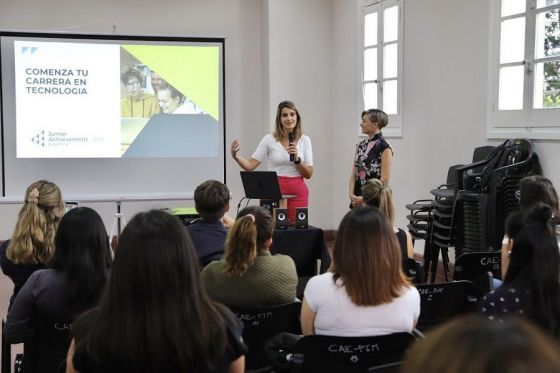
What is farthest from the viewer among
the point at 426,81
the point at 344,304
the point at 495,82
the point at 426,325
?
the point at 426,81

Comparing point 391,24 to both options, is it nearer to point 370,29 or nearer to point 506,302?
point 370,29

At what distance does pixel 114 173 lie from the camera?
689 centimetres

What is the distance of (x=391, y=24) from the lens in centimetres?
619

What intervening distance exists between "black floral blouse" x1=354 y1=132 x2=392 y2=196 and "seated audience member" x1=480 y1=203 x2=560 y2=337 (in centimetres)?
292

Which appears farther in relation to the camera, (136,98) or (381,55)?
(136,98)

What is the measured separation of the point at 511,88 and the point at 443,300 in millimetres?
2707

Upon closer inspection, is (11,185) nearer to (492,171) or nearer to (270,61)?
(270,61)

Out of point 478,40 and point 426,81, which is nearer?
point 478,40

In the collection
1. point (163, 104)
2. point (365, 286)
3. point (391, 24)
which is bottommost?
point (365, 286)

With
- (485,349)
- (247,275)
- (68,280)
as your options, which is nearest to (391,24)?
(247,275)

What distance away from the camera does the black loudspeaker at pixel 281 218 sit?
392 centimetres

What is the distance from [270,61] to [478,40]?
261 centimetres

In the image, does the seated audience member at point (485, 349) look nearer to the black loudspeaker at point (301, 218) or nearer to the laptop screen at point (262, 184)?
the black loudspeaker at point (301, 218)

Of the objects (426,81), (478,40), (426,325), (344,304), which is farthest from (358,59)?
(344,304)
